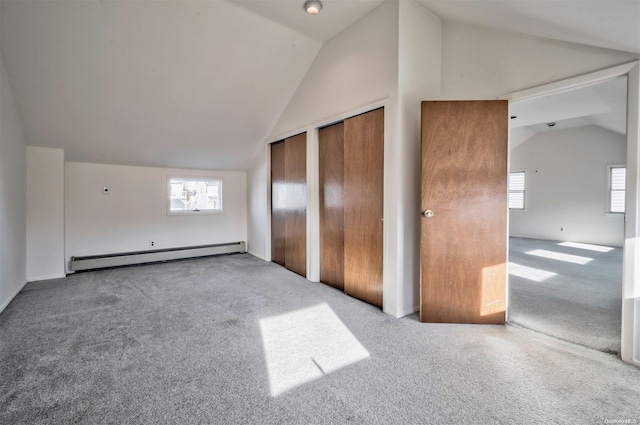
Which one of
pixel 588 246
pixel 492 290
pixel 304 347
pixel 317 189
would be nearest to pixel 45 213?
pixel 317 189

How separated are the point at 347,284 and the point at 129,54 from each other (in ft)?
11.9

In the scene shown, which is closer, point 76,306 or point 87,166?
point 76,306

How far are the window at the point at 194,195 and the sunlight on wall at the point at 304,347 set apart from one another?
371 centimetres

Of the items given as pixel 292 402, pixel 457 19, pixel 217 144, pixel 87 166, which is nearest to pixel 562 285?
pixel 457 19

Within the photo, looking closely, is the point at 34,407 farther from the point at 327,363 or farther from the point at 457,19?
the point at 457,19

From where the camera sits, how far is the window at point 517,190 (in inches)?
328

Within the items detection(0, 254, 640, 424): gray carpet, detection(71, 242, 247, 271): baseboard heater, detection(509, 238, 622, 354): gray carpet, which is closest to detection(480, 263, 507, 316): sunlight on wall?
detection(0, 254, 640, 424): gray carpet

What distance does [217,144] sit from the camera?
493 centimetres

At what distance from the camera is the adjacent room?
1737 millimetres

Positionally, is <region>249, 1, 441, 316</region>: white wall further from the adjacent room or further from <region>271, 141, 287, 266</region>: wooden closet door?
<region>271, 141, 287, 266</region>: wooden closet door

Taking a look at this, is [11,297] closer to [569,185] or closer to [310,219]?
[310,219]

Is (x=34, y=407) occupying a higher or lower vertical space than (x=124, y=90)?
lower

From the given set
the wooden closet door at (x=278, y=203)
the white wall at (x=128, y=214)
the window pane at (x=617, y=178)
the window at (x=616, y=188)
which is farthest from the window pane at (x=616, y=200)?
the white wall at (x=128, y=214)

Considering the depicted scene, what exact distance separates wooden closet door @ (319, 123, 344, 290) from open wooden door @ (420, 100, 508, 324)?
3.76 feet
